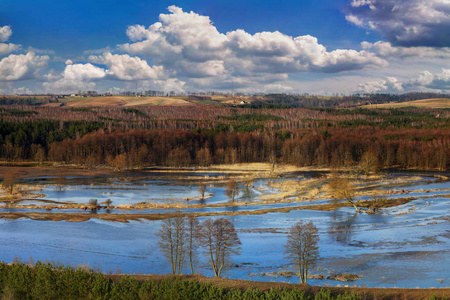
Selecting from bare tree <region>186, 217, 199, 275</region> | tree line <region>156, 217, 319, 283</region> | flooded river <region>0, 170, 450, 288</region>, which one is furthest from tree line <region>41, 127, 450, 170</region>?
tree line <region>156, 217, 319, 283</region>

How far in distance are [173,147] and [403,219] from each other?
106025 mm

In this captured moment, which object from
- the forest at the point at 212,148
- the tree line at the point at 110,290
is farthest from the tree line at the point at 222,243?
the forest at the point at 212,148

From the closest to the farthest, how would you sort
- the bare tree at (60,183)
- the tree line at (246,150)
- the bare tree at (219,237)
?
the bare tree at (219,237) < the bare tree at (60,183) < the tree line at (246,150)

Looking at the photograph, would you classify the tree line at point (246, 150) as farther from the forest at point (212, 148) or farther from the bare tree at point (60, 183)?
the bare tree at point (60, 183)

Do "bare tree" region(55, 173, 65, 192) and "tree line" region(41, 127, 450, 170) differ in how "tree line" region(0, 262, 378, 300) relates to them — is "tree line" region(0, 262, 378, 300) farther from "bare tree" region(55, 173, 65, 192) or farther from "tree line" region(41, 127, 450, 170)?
"tree line" region(41, 127, 450, 170)

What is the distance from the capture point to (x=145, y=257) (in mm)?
46062

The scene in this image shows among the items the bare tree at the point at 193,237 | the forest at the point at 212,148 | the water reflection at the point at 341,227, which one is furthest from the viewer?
the forest at the point at 212,148

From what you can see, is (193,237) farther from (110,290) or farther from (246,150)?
(246,150)

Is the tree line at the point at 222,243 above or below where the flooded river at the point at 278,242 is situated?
above

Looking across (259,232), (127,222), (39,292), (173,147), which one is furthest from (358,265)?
(173,147)

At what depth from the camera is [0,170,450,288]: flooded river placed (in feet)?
134

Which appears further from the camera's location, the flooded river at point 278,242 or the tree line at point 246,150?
the tree line at point 246,150

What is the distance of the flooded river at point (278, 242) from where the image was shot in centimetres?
4081

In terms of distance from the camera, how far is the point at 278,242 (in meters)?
50.8
